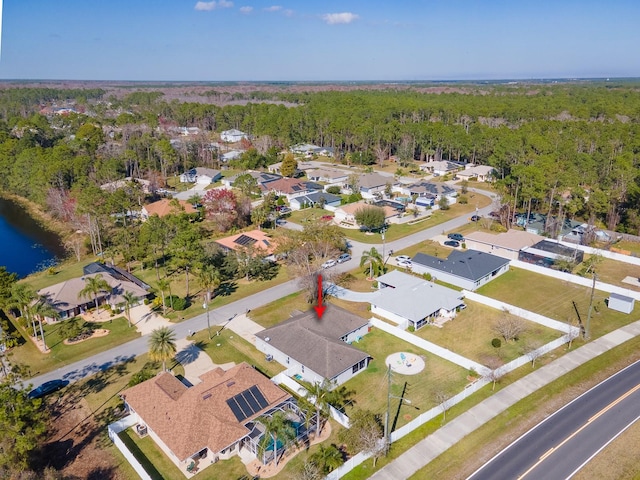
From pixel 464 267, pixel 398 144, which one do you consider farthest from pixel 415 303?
pixel 398 144

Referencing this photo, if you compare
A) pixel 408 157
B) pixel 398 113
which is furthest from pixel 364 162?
pixel 398 113

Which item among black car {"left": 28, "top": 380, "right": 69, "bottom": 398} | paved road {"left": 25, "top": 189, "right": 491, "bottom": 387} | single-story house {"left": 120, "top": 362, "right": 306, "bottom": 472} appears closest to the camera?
single-story house {"left": 120, "top": 362, "right": 306, "bottom": 472}

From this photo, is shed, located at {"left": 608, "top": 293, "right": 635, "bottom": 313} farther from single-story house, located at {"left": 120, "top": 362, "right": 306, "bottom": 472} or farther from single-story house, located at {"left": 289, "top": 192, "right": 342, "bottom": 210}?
single-story house, located at {"left": 289, "top": 192, "right": 342, "bottom": 210}

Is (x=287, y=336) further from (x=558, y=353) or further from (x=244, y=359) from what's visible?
(x=558, y=353)

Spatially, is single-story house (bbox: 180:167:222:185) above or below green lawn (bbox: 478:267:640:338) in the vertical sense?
above

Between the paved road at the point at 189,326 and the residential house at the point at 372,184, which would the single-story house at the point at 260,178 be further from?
the paved road at the point at 189,326

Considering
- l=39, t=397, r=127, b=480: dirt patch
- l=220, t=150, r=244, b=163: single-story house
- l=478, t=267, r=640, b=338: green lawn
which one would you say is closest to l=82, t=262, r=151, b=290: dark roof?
l=39, t=397, r=127, b=480: dirt patch

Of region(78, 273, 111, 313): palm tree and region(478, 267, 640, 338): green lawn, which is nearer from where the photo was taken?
region(478, 267, 640, 338): green lawn

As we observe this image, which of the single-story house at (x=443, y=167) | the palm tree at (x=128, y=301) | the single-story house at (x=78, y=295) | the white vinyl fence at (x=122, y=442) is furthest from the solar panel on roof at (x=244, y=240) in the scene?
the single-story house at (x=443, y=167)

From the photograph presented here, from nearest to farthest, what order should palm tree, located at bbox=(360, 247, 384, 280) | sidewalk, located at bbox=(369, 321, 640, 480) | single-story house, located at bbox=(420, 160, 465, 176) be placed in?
sidewalk, located at bbox=(369, 321, 640, 480), palm tree, located at bbox=(360, 247, 384, 280), single-story house, located at bbox=(420, 160, 465, 176)

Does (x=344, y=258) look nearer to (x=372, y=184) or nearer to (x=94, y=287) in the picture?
(x=94, y=287)
